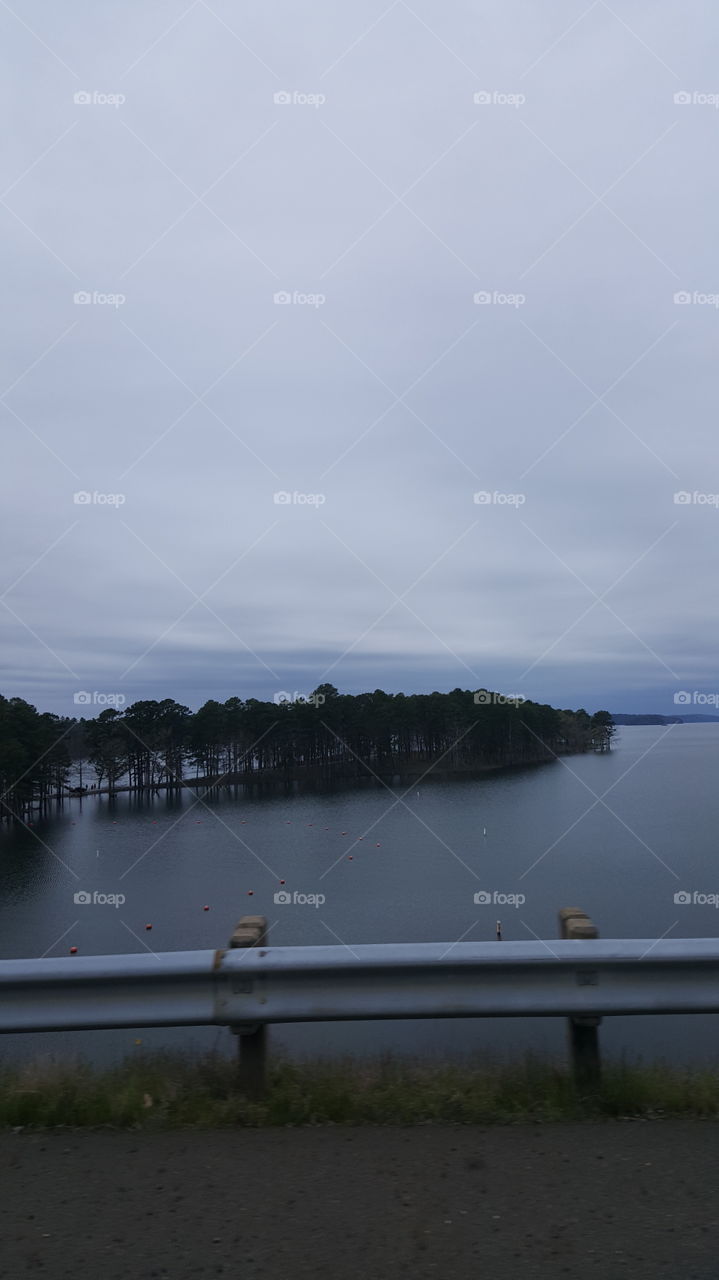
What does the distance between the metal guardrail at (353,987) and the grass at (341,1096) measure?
0.31 meters

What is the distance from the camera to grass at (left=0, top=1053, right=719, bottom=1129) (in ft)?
12.5

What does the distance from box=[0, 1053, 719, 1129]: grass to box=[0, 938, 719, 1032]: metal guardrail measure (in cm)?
31

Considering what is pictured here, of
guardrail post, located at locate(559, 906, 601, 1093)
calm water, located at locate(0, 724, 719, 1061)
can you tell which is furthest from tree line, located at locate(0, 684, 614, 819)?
Result: guardrail post, located at locate(559, 906, 601, 1093)

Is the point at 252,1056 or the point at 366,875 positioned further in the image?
the point at 366,875

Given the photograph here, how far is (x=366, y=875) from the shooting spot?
96.4 feet

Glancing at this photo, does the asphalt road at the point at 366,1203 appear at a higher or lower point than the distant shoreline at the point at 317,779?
lower

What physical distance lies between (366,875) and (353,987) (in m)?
26.1

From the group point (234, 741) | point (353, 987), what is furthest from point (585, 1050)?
point (234, 741)

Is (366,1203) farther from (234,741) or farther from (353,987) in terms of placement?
(234,741)

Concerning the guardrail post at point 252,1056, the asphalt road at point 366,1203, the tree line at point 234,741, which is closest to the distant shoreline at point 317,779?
the tree line at point 234,741

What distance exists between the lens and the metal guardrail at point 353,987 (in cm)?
402

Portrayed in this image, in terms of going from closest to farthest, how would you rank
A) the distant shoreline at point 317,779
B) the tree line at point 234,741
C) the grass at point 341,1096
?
the grass at point 341,1096, the tree line at point 234,741, the distant shoreline at point 317,779

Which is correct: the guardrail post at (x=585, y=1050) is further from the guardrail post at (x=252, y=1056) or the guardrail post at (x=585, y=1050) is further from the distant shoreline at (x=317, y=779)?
the distant shoreline at (x=317, y=779)

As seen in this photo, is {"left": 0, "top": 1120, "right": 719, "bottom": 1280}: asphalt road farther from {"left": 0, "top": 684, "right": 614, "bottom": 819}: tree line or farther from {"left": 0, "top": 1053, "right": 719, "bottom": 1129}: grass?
{"left": 0, "top": 684, "right": 614, "bottom": 819}: tree line
